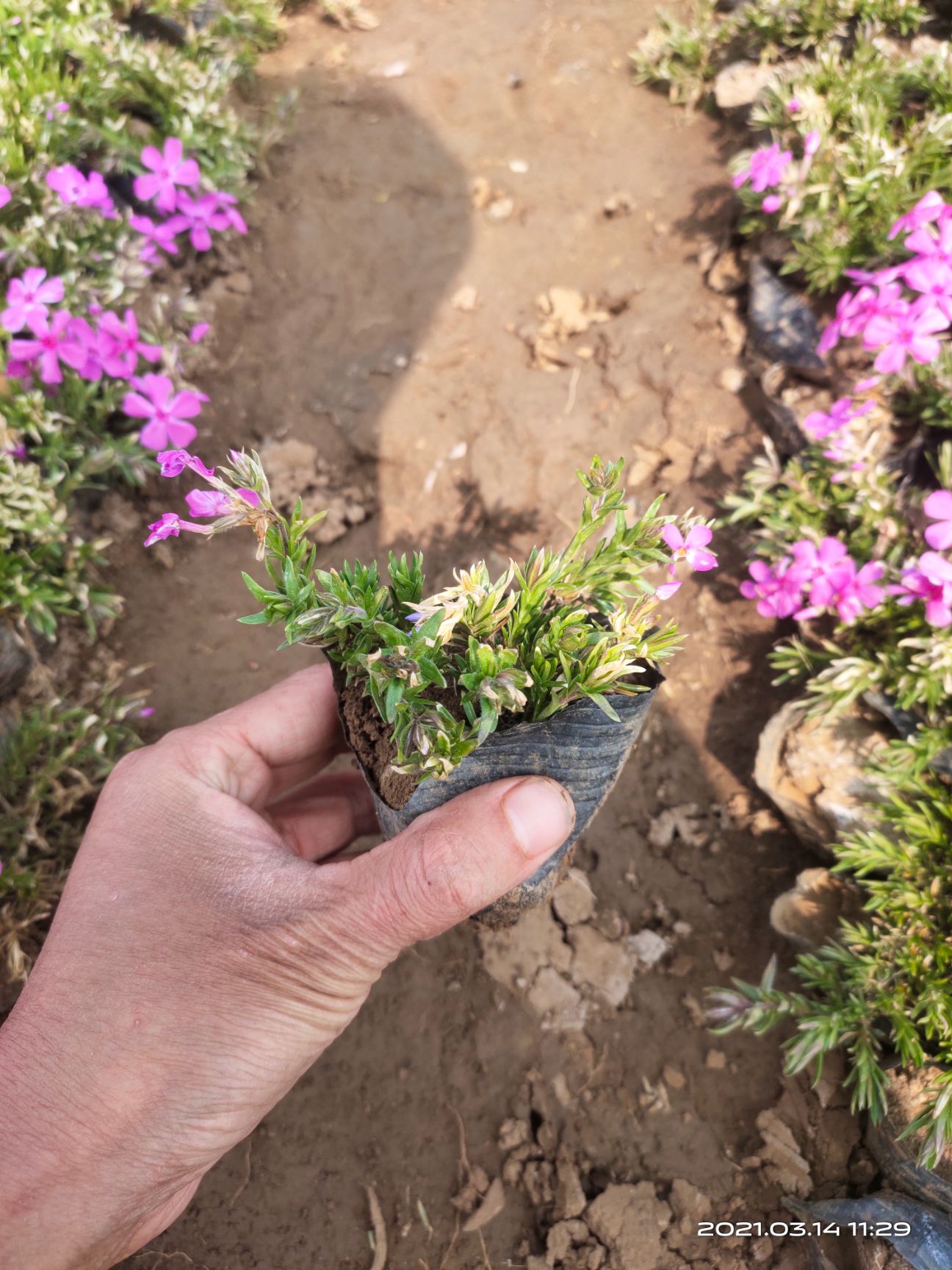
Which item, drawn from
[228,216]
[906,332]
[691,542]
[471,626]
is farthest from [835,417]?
[228,216]

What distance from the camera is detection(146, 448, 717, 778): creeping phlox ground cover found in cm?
152

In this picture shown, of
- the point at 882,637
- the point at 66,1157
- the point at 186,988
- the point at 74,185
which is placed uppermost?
the point at 74,185

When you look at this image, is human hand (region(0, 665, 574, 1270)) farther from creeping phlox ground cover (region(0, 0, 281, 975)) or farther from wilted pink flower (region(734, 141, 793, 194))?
wilted pink flower (region(734, 141, 793, 194))

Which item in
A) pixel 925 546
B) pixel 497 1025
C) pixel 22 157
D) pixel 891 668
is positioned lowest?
pixel 497 1025

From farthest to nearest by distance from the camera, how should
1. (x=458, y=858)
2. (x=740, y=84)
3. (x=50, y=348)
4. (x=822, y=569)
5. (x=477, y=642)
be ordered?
(x=740, y=84), (x=50, y=348), (x=822, y=569), (x=458, y=858), (x=477, y=642)

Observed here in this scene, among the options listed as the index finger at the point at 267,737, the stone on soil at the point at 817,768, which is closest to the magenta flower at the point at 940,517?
the stone on soil at the point at 817,768

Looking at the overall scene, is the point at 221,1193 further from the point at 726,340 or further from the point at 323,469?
the point at 726,340

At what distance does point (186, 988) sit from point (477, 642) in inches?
39.5

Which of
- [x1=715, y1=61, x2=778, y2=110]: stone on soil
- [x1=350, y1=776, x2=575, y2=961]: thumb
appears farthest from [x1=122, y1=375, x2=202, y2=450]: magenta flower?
[x1=715, y1=61, x2=778, y2=110]: stone on soil

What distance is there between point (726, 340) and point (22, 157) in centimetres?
323

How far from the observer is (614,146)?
4797mm

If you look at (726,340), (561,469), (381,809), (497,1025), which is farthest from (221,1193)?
(726,340)

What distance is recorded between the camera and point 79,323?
3258 millimetres

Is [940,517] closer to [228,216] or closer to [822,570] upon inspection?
[822,570]
